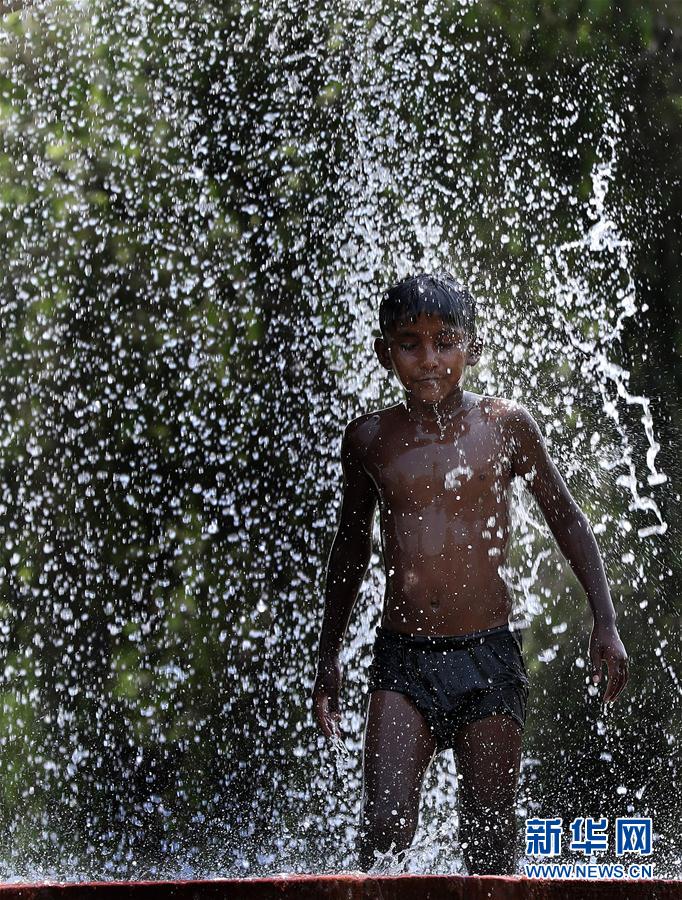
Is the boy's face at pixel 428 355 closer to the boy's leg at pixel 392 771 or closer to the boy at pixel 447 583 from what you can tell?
the boy at pixel 447 583

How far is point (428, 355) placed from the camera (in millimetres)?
2570

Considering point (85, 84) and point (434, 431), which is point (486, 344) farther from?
point (434, 431)

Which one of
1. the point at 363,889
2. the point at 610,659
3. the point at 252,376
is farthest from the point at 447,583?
the point at 252,376

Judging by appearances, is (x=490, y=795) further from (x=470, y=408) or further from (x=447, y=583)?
(x=470, y=408)

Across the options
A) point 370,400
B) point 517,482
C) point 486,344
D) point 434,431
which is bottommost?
point 434,431

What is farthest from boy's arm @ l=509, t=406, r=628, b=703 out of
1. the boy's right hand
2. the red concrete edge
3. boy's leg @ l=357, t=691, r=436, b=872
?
the red concrete edge

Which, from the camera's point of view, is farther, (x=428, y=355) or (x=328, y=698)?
(x=328, y=698)

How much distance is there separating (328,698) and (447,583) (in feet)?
1.30

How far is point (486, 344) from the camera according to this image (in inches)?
225

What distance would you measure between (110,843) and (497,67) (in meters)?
3.91

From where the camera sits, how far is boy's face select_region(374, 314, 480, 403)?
257cm

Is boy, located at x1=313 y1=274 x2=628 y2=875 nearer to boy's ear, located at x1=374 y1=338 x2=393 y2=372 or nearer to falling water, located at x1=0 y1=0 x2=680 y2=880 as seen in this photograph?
boy's ear, located at x1=374 y1=338 x2=393 y2=372

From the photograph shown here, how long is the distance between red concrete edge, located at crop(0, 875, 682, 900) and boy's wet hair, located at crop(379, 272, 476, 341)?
1.34 meters

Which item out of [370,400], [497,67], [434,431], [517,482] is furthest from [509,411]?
[497,67]
